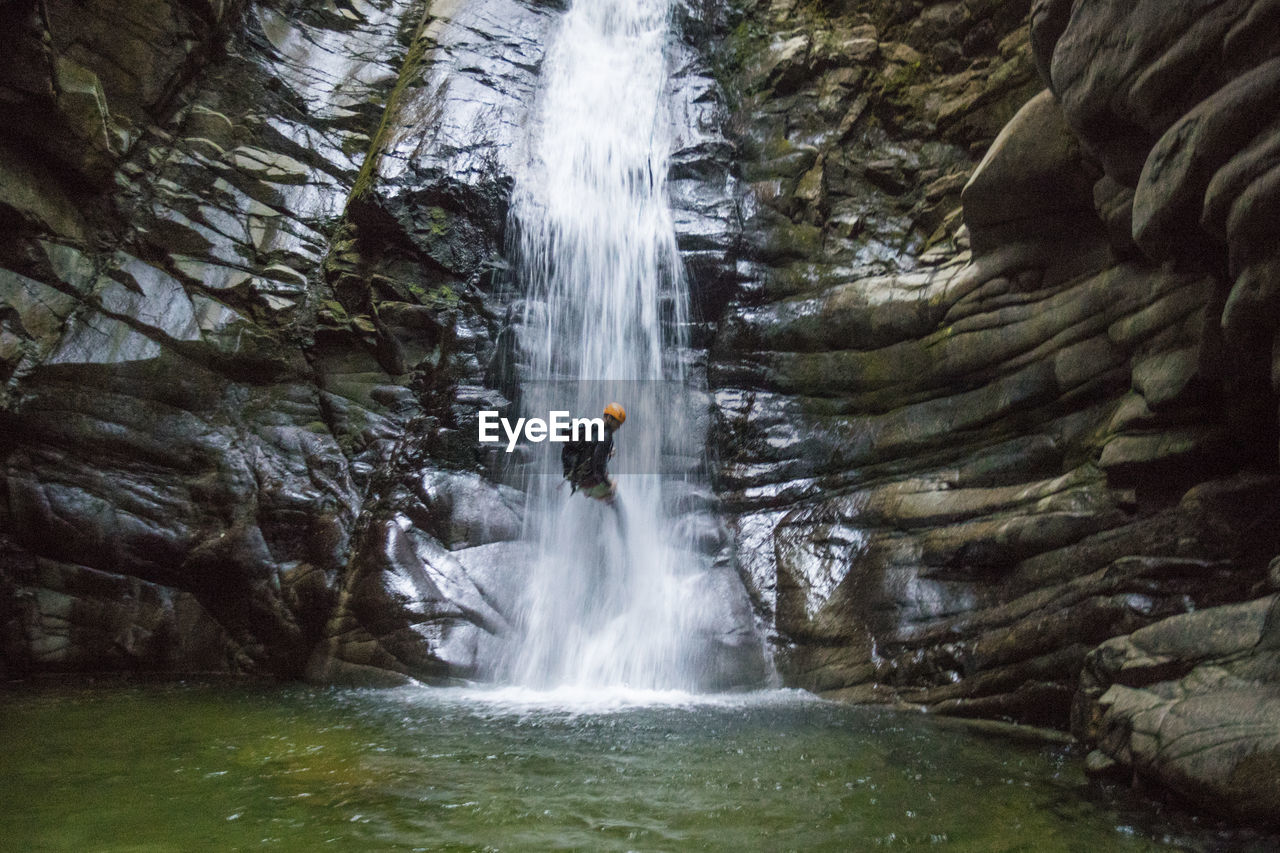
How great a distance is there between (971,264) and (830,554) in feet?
13.2

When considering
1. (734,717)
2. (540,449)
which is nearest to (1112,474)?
(734,717)

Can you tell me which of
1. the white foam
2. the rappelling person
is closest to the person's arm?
the rappelling person

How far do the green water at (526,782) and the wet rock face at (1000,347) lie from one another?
0.98 metres

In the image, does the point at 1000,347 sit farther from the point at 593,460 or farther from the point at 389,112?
the point at 389,112

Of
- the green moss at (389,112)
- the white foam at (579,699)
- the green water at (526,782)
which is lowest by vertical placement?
the green water at (526,782)

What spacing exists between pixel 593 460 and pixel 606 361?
2.27 m

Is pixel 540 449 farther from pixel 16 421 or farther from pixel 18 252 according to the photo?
pixel 18 252

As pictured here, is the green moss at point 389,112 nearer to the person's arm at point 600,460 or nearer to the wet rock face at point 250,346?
the wet rock face at point 250,346

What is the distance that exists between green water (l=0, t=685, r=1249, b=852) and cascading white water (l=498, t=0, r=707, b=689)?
1.80 meters

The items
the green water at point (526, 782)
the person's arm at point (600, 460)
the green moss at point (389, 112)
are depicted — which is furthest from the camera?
the green moss at point (389, 112)

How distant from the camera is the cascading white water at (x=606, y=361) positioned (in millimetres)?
8391

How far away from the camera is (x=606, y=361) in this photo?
1067 centimetres

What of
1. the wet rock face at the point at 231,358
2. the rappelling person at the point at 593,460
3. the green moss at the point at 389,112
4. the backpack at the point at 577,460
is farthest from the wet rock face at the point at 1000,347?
the green moss at the point at 389,112

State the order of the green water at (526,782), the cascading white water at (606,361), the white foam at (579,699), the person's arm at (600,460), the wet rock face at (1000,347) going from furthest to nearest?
1. the person's arm at (600,460)
2. the cascading white water at (606,361)
3. the white foam at (579,699)
4. the wet rock face at (1000,347)
5. the green water at (526,782)
